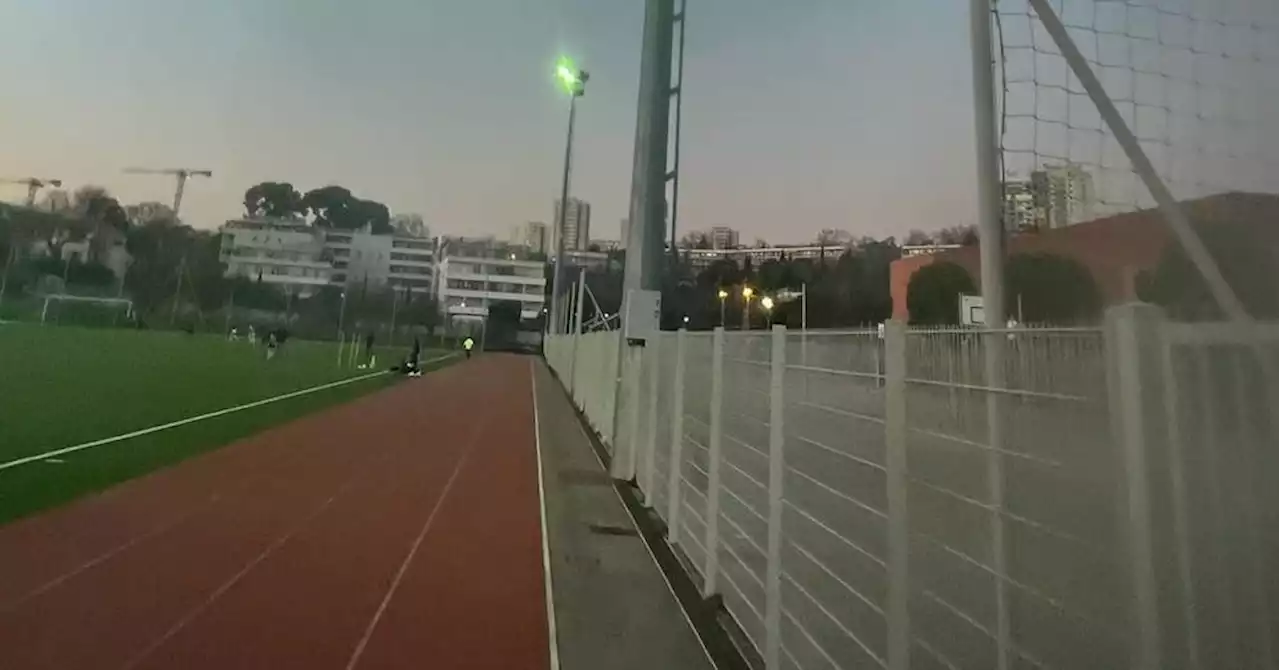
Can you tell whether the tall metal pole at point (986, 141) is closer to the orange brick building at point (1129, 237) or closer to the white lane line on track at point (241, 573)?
the orange brick building at point (1129, 237)

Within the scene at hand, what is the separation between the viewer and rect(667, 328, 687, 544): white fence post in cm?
540

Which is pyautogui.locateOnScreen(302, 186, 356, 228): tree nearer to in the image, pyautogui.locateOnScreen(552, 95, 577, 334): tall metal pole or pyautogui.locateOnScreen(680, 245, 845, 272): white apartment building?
pyautogui.locateOnScreen(552, 95, 577, 334): tall metal pole

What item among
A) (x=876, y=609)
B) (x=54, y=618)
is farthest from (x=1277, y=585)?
(x=54, y=618)

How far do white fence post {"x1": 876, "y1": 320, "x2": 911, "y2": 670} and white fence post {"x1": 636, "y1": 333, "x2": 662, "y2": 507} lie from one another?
4.58 metres

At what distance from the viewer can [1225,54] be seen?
2.86 metres

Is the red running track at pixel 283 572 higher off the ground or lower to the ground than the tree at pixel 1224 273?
lower

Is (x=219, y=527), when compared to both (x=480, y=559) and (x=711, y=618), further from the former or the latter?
(x=711, y=618)

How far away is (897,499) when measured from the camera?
207 cm

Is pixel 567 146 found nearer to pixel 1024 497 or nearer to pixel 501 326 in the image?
pixel 1024 497

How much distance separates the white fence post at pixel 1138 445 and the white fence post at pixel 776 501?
193 centimetres

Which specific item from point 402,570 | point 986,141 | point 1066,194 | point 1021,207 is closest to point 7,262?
point 402,570

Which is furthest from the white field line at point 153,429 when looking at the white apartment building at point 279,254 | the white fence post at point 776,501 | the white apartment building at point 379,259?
the white apartment building at point 379,259

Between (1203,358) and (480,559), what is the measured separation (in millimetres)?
4674

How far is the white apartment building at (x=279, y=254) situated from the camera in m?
36.4
